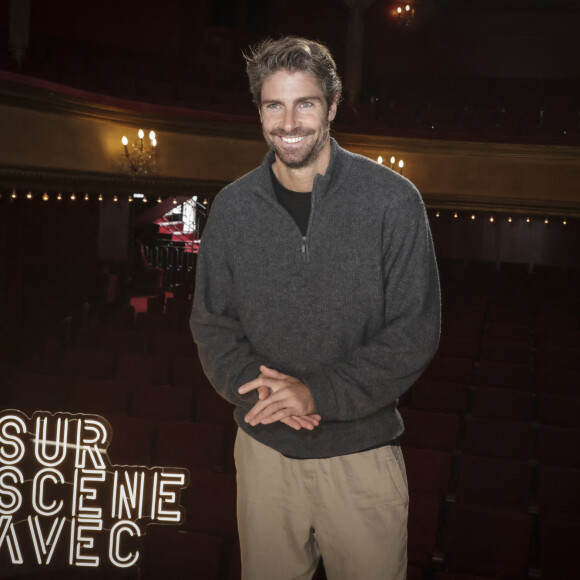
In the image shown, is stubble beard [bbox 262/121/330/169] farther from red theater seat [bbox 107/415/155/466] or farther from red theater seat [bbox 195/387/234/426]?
red theater seat [bbox 195/387/234/426]

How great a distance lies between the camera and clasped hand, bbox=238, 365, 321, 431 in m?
1.34

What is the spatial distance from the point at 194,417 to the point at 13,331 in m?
3.77

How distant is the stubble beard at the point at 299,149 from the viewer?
1384mm

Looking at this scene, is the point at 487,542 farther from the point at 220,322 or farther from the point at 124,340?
the point at 124,340

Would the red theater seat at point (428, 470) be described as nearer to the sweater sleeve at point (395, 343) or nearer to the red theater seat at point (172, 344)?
the sweater sleeve at point (395, 343)

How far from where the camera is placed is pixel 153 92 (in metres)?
9.45

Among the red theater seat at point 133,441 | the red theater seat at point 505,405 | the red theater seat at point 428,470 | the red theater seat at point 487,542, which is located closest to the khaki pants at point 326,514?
the red theater seat at point 487,542

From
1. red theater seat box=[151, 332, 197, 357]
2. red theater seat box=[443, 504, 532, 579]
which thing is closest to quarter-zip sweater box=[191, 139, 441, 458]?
red theater seat box=[443, 504, 532, 579]

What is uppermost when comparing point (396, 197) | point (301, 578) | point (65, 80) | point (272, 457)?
point (65, 80)

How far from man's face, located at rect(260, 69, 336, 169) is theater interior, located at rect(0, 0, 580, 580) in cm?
129

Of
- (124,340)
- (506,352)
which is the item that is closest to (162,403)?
(124,340)

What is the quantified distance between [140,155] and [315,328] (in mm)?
7499

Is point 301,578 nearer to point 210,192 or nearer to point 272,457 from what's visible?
point 272,457

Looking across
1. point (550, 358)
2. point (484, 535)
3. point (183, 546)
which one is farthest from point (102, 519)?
point (550, 358)
